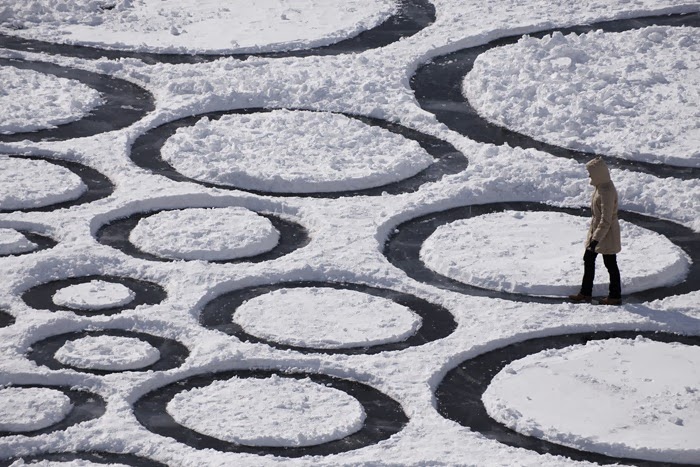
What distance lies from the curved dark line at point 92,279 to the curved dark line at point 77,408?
1.47m

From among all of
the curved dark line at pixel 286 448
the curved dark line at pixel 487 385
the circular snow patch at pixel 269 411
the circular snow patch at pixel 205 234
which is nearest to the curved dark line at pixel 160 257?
the circular snow patch at pixel 205 234

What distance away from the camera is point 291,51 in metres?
19.8

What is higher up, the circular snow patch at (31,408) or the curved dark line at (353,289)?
the curved dark line at (353,289)

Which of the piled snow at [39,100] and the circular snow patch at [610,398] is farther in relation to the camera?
the piled snow at [39,100]

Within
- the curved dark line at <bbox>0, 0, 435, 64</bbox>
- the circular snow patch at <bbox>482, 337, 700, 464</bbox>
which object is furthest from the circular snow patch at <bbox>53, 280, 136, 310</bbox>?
the curved dark line at <bbox>0, 0, 435, 64</bbox>

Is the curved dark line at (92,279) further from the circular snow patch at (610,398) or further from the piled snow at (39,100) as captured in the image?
the piled snow at (39,100)

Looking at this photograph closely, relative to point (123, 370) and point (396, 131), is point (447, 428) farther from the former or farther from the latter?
point (396, 131)

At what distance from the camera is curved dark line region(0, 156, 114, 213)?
14.4 metres

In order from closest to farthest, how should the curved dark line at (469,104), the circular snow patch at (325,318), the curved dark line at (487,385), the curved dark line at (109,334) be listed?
the curved dark line at (487,385)
the curved dark line at (109,334)
the circular snow patch at (325,318)
the curved dark line at (469,104)

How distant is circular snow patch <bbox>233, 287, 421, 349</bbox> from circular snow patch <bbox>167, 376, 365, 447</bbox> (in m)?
0.85

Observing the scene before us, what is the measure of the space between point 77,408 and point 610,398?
3989mm

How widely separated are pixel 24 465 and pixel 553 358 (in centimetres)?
424

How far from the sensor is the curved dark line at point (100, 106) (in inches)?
654

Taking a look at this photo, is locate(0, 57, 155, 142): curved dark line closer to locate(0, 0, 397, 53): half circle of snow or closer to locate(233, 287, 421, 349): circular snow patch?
locate(0, 0, 397, 53): half circle of snow
